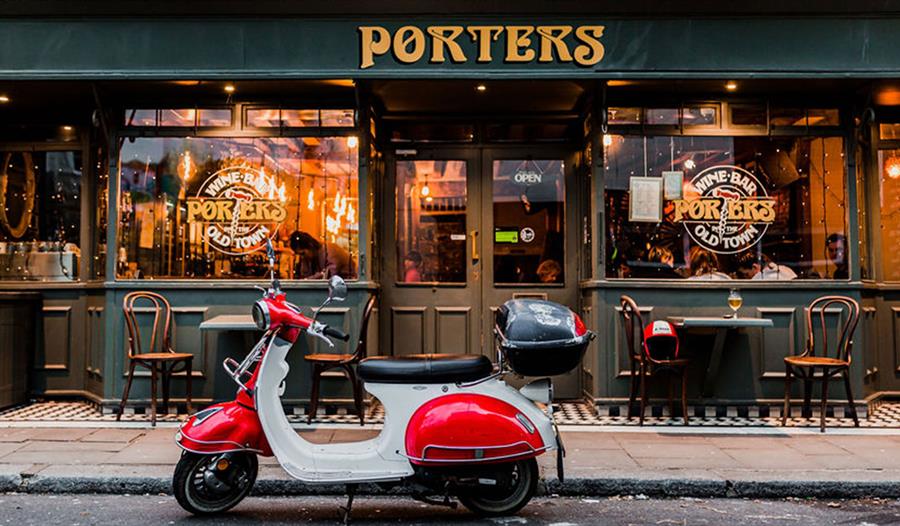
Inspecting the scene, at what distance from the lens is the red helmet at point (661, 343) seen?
23.7ft

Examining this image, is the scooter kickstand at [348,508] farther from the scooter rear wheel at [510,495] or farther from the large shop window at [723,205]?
the large shop window at [723,205]

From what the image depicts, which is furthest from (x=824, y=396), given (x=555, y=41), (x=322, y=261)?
(x=322, y=261)

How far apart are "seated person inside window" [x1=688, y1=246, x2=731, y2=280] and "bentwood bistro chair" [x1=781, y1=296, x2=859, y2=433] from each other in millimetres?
981

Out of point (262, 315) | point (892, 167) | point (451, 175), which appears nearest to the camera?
point (262, 315)

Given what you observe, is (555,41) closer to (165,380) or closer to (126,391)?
(165,380)

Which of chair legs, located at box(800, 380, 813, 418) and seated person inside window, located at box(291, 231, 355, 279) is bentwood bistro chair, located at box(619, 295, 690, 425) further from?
seated person inside window, located at box(291, 231, 355, 279)

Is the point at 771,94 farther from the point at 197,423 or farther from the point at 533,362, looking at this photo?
the point at 197,423

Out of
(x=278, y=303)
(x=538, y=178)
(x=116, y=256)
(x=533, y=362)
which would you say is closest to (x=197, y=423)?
(x=278, y=303)

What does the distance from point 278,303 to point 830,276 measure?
233 inches

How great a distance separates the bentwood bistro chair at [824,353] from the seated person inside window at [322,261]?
4529mm

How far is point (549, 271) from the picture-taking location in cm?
871

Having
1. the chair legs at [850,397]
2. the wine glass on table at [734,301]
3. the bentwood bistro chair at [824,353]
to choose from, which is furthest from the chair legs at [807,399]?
the wine glass on table at [734,301]

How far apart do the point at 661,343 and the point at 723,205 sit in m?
1.74

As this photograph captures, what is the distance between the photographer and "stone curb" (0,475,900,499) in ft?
17.6
